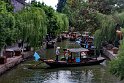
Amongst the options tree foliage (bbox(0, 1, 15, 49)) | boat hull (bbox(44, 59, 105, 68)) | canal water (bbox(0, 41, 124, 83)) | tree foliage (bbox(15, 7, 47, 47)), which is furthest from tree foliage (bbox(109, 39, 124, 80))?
tree foliage (bbox(15, 7, 47, 47))

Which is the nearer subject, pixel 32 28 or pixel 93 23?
pixel 32 28

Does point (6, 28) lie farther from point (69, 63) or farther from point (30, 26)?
point (30, 26)

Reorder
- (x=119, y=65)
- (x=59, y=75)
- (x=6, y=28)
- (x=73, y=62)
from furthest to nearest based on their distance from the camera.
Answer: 1. (x=73, y=62)
2. (x=59, y=75)
3. (x=6, y=28)
4. (x=119, y=65)

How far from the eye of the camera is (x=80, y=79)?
94.8 feet

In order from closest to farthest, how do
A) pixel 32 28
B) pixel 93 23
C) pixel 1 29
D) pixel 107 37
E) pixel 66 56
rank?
pixel 1 29 < pixel 66 56 < pixel 32 28 < pixel 107 37 < pixel 93 23

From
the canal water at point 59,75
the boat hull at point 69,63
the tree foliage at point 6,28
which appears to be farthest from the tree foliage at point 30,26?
the boat hull at point 69,63

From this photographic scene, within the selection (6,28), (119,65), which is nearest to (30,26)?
(6,28)

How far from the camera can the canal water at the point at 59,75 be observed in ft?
91.8

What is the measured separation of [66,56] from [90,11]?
19.4 meters

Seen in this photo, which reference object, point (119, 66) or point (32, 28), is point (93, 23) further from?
point (119, 66)

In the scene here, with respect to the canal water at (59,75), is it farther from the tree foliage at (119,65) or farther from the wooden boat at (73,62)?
the tree foliage at (119,65)

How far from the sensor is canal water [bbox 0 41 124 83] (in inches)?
1102

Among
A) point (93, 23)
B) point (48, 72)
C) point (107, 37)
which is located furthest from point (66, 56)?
point (93, 23)

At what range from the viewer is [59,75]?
1216 inches
